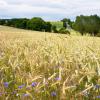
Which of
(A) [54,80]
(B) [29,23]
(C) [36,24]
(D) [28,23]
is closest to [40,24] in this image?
(C) [36,24]

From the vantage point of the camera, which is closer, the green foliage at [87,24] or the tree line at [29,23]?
the tree line at [29,23]

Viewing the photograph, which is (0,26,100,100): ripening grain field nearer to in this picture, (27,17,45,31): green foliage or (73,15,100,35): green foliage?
(27,17,45,31): green foliage

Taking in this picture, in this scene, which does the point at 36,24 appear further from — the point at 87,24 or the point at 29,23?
the point at 87,24

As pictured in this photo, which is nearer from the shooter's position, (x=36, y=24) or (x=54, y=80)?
(x=54, y=80)

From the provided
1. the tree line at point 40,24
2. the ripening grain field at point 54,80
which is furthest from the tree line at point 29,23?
the ripening grain field at point 54,80

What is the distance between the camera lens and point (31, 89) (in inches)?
94.2

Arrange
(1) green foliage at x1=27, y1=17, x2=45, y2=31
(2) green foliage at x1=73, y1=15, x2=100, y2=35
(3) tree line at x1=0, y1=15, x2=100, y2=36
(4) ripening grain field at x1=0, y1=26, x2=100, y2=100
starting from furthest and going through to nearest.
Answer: (2) green foliage at x1=73, y1=15, x2=100, y2=35
(3) tree line at x1=0, y1=15, x2=100, y2=36
(1) green foliage at x1=27, y1=17, x2=45, y2=31
(4) ripening grain field at x1=0, y1=26, x2=100, y2=100

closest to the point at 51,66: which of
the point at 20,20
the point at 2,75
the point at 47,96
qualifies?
the point at 2,75

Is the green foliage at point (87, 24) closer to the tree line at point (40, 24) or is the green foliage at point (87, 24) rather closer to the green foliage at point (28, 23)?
the tree line at point (40, 24)

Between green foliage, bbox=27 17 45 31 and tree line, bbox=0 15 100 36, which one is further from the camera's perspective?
tree line, bbox=0 15 100 36

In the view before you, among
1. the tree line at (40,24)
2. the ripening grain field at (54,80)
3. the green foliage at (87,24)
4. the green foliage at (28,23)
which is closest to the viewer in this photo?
the ripening grain field at (54,80)

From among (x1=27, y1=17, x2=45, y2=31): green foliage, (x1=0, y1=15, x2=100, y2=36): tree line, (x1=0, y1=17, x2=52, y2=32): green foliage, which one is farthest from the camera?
(x1=0, y1=15, x2=100, y2=36): tree line

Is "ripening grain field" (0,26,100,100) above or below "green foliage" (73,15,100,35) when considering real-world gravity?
above

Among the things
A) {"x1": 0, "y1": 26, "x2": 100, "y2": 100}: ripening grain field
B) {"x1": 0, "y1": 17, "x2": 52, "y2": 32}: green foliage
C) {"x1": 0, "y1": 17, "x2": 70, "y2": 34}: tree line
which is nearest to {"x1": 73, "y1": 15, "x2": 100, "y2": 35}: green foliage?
{"x1": 0, "y1": 17, "x2": 70, "y2": 34}: tree line
